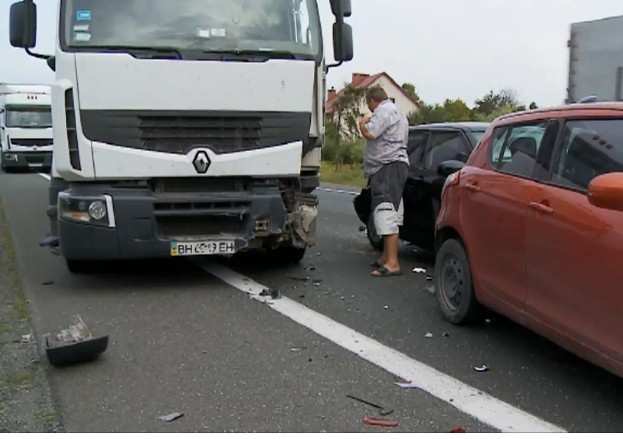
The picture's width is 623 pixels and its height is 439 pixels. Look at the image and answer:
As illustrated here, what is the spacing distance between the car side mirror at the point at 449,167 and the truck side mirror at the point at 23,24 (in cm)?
428

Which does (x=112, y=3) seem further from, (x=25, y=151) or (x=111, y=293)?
(x=25, y=151)

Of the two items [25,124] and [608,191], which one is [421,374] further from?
[25,124]

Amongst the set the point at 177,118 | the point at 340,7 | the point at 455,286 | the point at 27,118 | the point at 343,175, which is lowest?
the point at 343,175

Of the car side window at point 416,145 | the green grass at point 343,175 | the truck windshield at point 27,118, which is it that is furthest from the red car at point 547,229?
the truck windshield at point 27,118

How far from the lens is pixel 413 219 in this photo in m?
8.34

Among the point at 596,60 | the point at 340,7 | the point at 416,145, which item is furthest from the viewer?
the point at 596,60

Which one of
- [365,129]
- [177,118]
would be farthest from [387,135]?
[177,118]

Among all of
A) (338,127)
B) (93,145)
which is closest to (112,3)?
(93,145)

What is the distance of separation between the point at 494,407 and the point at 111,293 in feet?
13.6

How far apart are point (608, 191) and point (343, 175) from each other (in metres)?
25.3

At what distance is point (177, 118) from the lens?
22.1 feet

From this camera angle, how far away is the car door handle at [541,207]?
4395 millimetres

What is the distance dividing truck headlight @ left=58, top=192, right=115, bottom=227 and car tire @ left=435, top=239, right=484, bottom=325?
3027mm

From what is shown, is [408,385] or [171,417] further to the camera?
[408,385]
